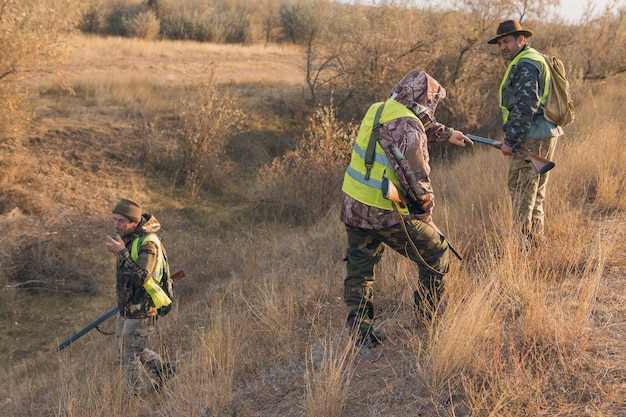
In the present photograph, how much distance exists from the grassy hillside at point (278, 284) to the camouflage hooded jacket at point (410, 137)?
0.75m

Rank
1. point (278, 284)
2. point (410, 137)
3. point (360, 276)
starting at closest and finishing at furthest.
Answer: point (410, 137)
point (360, 276)
point (278, 284)

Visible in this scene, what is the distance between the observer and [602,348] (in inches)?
124

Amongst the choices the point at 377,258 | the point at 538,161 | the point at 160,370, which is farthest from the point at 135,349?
the point at 538,161

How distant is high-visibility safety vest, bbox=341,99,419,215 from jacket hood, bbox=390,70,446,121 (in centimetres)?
6

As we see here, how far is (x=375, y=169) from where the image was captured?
3.29 m

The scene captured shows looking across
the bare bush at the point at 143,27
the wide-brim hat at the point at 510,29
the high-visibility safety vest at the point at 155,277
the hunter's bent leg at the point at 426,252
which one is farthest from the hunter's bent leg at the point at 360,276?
the bare bush at the point at 143,27

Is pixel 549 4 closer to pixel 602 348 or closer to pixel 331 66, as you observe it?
pixel 331 66

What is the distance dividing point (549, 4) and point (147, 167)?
386 inches

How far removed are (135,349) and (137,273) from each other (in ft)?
2.40

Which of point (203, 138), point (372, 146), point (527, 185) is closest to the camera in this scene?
point (372, 146)

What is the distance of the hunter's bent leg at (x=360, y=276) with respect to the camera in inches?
139

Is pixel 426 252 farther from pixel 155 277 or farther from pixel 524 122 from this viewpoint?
pixel 155 277

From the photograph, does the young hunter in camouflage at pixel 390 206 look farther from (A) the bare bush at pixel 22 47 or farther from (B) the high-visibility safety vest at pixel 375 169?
(A) the bare bush at pixel 22 47

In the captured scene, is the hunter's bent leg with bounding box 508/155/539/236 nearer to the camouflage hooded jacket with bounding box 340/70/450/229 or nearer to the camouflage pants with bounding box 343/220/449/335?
the camouflage pants with bounding box 343/220/449/335
